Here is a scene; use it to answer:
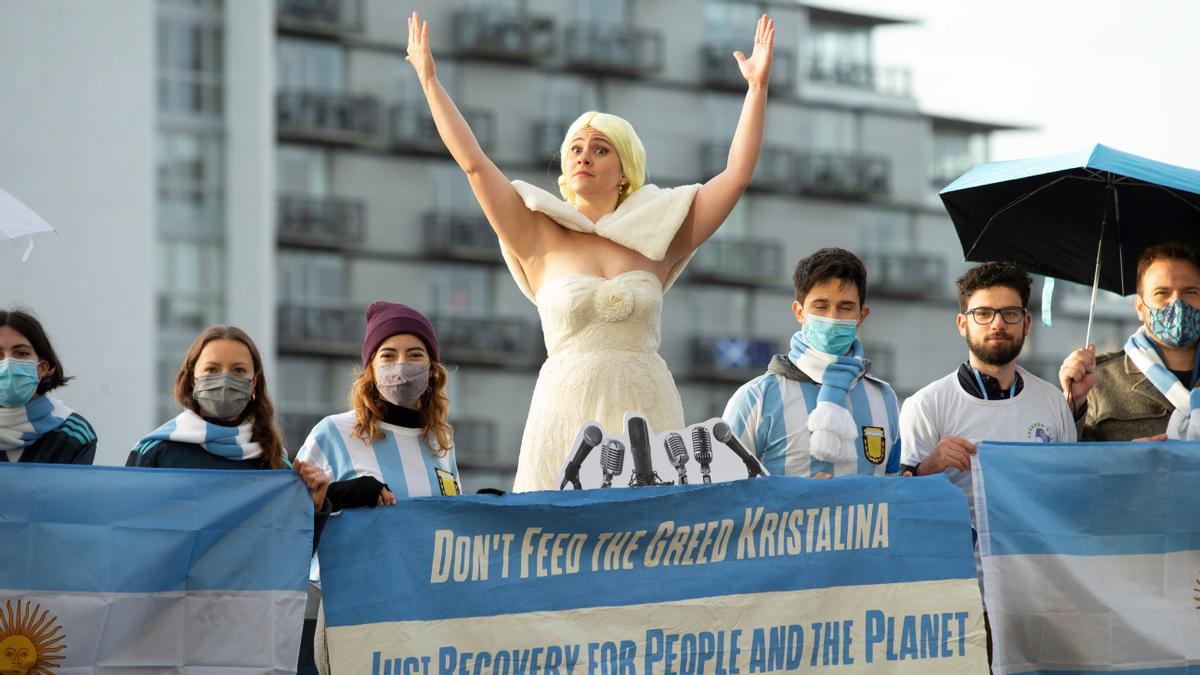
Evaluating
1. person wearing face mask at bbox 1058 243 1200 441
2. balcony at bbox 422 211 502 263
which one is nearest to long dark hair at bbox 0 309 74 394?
person wearing face mask at bbox 1058 243 1200 441

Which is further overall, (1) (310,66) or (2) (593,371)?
(1) (310,66)

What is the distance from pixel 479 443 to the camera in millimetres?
51750

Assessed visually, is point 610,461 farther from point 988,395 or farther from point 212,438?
point 988,395

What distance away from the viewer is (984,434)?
27.4ft

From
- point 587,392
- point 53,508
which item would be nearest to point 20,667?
point 53,508

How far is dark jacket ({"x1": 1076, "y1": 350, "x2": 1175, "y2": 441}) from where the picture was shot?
27.8 feet

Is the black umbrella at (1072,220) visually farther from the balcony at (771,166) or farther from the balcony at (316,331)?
Answer: the balcony at (771,166)

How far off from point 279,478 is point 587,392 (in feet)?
4.90

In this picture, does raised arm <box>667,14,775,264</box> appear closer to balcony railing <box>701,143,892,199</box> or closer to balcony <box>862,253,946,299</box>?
balcony railing <box>701,143,892,199</box>

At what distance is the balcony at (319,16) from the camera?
51000 millimetres

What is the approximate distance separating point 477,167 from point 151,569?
6.93ft

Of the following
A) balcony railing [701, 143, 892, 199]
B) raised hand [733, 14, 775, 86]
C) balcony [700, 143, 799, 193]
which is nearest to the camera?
raised hand [733, 14, 775, 86]

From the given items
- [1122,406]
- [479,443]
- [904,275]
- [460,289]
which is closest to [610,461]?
[1122,406]

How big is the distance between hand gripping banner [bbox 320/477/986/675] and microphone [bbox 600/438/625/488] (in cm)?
11
